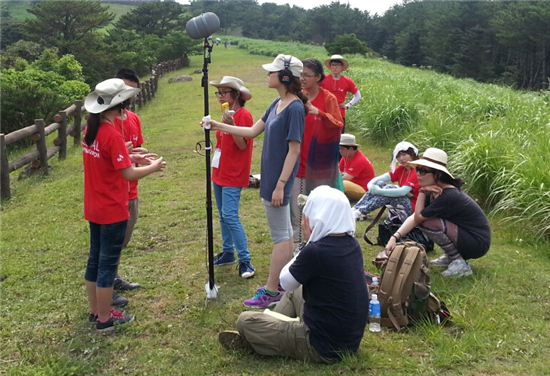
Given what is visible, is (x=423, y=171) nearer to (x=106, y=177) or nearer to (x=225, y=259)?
(x=225, y=259)

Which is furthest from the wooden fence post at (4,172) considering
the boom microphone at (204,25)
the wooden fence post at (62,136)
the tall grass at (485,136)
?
the tall grass at (485,136)

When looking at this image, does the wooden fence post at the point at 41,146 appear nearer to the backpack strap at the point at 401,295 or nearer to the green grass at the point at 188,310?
the green grass at the point at 188,310

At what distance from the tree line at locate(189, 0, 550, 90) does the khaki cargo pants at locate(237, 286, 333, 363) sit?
2794cm

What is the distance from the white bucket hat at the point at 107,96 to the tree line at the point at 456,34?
1101 inches

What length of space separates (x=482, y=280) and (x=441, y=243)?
1.51 feet

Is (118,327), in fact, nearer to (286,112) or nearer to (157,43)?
(286,112)

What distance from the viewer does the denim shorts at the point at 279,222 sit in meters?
4.01

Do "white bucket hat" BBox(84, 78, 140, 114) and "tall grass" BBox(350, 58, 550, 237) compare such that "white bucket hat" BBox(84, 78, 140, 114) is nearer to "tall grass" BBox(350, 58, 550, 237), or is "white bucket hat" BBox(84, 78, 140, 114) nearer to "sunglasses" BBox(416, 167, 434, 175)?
"sunglasses" BBox(416, 167, 434, 175)

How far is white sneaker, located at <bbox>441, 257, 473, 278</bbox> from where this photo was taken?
15.1ft

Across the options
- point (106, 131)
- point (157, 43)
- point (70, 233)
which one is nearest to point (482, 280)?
point (106, 131)

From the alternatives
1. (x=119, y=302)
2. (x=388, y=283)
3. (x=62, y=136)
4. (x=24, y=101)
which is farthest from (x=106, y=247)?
(x=24, y=101)

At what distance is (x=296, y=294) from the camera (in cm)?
359

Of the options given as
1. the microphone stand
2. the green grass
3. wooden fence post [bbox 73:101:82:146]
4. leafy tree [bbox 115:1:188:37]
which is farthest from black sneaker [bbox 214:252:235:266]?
leafy tree [bbox 115:1:188:37]

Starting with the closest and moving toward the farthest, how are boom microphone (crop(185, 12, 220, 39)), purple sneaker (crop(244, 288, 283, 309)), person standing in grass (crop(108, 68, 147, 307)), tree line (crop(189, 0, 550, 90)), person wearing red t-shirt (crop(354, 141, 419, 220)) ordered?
boom microphone (crop(185, 12, 220, 39)) → purple sneaker (crop(244, 288, 283, 309)) → person standing in grass (crop(108, 68, 147, 307)) → person wearing red t-shirt (crop(354, 141, 419, 220)) → tree line (crop(189, 0, 550, 90))
